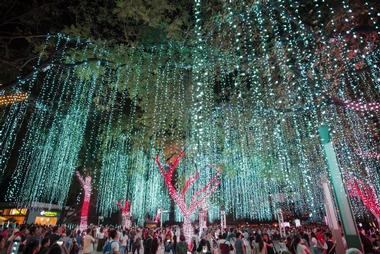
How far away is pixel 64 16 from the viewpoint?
881cm

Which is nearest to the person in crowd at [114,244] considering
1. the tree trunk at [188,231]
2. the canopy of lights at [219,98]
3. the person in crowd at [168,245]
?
the person in crowd at [168,245]

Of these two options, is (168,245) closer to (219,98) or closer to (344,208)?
(219,98)

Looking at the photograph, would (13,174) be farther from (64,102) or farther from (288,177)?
(288,177)

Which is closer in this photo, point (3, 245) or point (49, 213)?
point (3, 245)

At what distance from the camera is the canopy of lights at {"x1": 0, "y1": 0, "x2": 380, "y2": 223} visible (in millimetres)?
8156

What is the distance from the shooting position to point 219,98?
12523 millimetres

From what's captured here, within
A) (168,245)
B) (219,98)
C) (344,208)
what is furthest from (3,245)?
(344,208)

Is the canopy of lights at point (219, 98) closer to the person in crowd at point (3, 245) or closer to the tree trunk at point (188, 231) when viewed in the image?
the tree trunk at point (188, 231)

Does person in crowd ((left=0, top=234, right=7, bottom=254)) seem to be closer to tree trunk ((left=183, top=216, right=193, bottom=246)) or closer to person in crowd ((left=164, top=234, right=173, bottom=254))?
person in crowd ((left=164, top=234, right=173, bottom=254))

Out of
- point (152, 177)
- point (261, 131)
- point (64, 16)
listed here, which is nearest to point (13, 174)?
point (152, 177)

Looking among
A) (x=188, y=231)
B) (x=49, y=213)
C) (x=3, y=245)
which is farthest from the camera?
(x=49, y=213)

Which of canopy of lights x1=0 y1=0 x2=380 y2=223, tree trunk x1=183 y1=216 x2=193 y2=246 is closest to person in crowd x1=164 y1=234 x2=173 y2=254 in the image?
tree trunk x1=183 y1=216 x2=193 y2=246

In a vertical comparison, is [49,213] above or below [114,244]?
above

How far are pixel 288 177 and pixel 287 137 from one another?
5.06 metres
